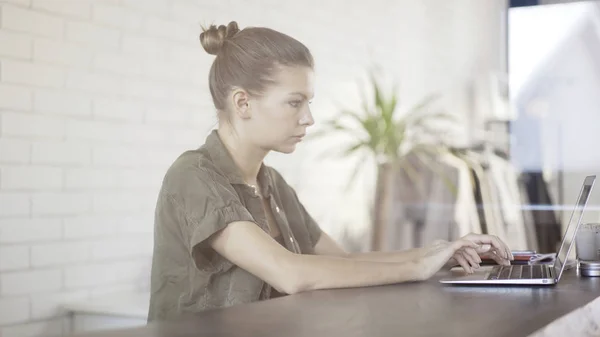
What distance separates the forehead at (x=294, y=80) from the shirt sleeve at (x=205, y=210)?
1.29 ft

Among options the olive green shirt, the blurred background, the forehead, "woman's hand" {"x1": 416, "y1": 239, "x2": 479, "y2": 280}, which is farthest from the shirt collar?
the blurred background

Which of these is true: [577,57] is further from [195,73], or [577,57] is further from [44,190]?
[44,190]

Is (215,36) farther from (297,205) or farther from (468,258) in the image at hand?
(468,258)

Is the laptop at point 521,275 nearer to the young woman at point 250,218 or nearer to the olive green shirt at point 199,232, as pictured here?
the young woman at point 250,218

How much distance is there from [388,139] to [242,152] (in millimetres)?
3142

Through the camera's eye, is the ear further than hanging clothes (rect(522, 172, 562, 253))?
No

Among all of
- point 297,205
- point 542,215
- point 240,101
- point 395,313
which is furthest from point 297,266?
point 542,215

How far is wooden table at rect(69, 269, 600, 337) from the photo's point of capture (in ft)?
4.23

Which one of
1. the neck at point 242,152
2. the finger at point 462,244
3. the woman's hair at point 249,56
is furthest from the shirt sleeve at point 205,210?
the finger at point 462,244

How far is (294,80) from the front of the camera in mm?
2438

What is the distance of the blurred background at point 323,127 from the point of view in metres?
3.16

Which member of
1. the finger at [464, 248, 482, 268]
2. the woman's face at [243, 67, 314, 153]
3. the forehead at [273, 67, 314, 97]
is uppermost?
the forehead at [273, 67, 314, 97]

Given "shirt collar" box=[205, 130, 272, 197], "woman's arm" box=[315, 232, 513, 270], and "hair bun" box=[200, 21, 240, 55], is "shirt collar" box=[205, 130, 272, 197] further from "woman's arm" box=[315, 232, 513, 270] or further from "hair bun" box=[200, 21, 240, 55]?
"woman's arm" box=[315, 232, 513, 270]

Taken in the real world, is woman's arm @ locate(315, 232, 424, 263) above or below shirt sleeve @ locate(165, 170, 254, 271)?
below
